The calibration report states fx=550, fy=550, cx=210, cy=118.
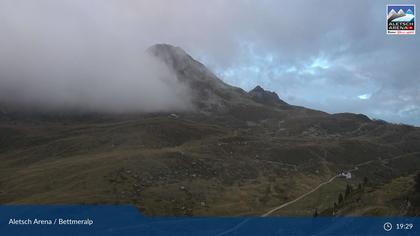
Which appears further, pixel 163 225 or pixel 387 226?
pixel 163 225

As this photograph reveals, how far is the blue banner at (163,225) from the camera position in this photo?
10600cm

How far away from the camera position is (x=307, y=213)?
186 metres

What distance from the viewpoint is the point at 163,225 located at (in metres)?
168

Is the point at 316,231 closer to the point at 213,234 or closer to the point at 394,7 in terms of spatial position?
the point at 213,234

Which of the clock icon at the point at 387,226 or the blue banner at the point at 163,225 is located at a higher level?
the clock icon at the point at 387,226

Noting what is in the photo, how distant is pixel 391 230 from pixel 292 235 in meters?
34.3

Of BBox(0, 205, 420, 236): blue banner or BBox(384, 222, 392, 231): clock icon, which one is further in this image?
BBox(0, 205, 420, 236): blue banner

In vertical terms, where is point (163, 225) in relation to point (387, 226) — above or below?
below

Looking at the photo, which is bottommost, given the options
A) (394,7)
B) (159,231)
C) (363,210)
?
(159,231)

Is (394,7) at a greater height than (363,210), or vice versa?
(394,7)

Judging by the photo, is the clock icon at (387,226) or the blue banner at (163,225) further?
the blue banner at (163,225)

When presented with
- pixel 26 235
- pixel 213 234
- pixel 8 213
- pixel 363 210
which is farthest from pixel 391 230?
pixel 8 213

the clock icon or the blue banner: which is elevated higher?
the clock icon

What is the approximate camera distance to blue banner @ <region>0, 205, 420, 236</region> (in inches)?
4173
